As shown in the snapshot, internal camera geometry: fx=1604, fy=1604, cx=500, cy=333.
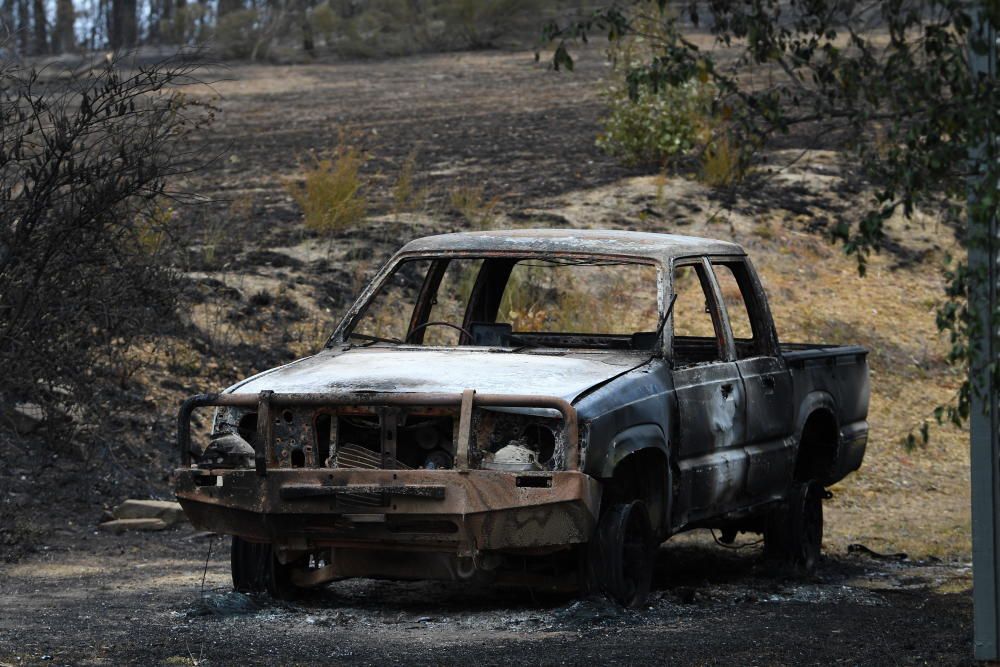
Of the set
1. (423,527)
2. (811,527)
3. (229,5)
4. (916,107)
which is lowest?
(811,527)

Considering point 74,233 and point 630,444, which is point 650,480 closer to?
point 630,444

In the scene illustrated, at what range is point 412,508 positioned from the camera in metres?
6.52

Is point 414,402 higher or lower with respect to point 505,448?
higher

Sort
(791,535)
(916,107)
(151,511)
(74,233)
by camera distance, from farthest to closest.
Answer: (151,511) < (74,233) < (791,535) < (916,107)

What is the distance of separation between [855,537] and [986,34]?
631 centimetres

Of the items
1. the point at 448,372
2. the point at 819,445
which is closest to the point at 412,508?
the point at 448,372

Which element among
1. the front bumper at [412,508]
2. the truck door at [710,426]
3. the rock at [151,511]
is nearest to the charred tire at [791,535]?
the truck door at [710,426]

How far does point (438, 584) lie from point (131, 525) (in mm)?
3094

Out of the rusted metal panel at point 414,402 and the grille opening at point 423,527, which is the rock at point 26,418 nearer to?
the rusted metal panel at point 414,402

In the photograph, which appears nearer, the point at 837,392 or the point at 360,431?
the point at 360,431

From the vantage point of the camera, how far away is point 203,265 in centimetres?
1559

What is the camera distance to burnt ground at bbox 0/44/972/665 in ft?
21.5

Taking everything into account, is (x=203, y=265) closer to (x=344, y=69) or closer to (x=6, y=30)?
(x=6, y=30)

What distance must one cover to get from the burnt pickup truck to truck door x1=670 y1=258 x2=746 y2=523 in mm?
13
